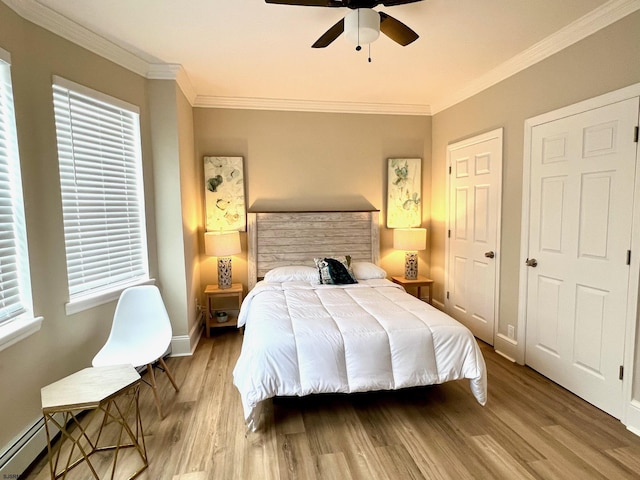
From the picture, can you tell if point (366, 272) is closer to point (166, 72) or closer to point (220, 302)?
point (220, 302)

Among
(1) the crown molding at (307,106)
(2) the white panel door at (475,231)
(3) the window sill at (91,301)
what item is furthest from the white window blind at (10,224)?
(2) the white panel door at (475,231)

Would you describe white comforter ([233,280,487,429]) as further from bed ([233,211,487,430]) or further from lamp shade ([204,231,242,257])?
lamp shade ([204,231,242,257])

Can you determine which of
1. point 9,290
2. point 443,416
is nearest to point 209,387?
point 9,290

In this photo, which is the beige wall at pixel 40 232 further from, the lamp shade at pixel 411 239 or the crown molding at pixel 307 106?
the lamp shade at pixel 411 239

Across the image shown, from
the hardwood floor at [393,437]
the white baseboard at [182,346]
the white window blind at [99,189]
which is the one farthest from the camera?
the white baseboard at [182,346]

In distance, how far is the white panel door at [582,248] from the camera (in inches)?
86.8

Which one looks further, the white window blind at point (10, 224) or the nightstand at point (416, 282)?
the nightstand at point (416, 282)

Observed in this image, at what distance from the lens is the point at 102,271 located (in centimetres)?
262

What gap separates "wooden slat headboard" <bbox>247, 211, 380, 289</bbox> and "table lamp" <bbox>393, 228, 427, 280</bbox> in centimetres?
27

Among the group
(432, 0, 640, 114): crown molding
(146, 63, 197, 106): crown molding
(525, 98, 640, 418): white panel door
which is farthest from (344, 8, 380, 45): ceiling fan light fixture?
(146, 63, 197, 106): crown molding

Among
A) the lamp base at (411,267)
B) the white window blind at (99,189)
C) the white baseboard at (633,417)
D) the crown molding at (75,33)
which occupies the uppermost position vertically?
the crown molding at (75,33)

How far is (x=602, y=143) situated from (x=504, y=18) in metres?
1.07

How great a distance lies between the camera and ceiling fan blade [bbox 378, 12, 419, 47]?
6.55ft

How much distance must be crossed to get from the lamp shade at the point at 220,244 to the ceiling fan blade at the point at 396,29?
8.03 feet
